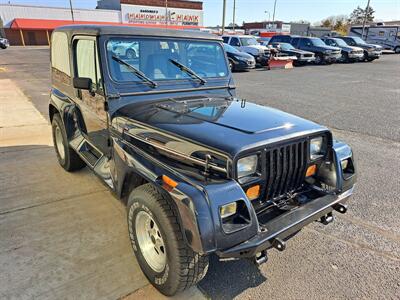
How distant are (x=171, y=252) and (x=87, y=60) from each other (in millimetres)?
2204

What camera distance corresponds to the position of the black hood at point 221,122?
85.0 inches

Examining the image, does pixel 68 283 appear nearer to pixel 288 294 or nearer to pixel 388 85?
pixel 288 294

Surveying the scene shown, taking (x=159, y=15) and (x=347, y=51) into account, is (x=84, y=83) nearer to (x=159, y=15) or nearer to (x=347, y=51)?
(x=347, y=51)

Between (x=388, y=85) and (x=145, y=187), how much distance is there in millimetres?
14080

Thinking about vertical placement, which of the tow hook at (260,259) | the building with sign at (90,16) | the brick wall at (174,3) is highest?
the brick wall at (174,3)

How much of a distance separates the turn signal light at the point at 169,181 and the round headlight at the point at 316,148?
1254mm

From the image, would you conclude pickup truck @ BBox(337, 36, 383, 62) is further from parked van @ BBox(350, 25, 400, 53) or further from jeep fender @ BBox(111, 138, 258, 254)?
jeep fender @ BBox(111, 138, 258, 254)

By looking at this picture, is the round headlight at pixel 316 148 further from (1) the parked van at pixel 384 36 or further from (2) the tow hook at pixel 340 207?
(1) the parked van at pixel 384 36

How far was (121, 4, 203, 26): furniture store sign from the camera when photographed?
51.6m

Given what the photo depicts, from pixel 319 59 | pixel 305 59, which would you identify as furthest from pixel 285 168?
Answer: pixel 319 59

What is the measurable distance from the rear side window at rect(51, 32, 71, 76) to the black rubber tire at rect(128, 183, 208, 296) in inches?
92.6

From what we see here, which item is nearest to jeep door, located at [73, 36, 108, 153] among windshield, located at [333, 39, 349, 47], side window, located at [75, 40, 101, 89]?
side window, located at [75, 40, 101, 89]

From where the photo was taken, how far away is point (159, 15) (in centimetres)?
5406

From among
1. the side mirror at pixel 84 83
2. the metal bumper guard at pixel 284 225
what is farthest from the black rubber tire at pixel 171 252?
the side mirror at pixel 84 83
